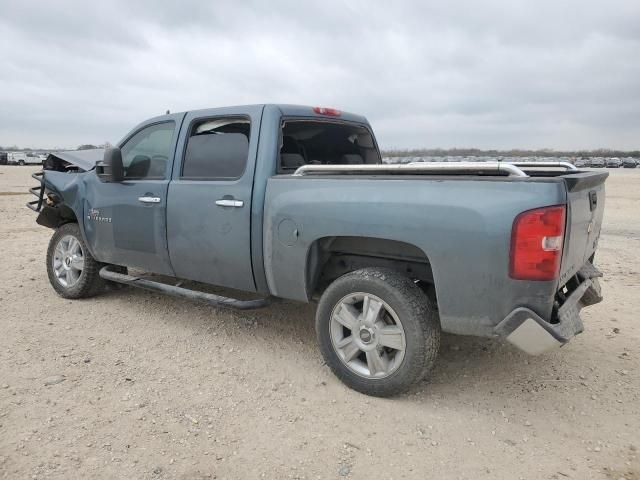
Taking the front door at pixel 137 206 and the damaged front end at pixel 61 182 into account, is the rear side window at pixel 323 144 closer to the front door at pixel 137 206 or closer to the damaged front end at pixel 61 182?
the front door at pixel 137 206

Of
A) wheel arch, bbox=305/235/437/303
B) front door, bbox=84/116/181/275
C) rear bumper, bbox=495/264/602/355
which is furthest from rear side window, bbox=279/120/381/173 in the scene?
rear bumper, bbox=495/264/602/355

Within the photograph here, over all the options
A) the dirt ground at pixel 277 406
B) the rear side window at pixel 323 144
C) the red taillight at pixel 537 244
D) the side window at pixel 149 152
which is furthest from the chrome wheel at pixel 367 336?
the side window at pixel 149 152

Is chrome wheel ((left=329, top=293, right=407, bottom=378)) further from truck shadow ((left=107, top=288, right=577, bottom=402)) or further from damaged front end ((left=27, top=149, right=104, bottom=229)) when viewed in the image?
damaged front end ((left=27, top=149, right=104, bottom=229))

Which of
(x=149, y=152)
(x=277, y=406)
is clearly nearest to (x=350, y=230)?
(x=277, y=406)

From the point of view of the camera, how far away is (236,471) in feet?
8.56

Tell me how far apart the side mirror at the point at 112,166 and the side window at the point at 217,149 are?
71 cm

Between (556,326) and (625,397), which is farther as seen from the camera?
(625,397)

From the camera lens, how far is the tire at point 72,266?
17.2ft

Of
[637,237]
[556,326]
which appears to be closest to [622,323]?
[556,326]

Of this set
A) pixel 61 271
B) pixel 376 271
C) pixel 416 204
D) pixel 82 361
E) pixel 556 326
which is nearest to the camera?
pixel 556 326

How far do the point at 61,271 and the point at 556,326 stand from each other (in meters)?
4.87

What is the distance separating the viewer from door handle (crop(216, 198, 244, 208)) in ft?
12.4

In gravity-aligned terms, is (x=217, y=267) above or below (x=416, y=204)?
below

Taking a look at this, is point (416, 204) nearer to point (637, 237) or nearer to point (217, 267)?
point (217, 267)
